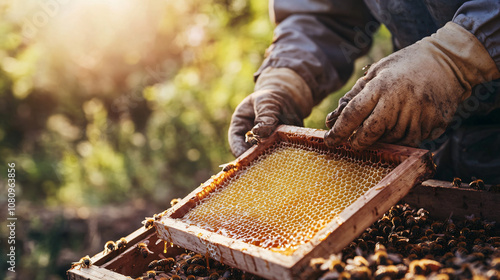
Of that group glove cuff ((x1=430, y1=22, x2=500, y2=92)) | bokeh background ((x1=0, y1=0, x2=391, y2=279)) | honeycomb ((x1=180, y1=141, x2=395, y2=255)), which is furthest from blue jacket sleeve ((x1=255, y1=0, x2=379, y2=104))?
bokeh background ((x1=0, y1=0, x2=391, y2=279))

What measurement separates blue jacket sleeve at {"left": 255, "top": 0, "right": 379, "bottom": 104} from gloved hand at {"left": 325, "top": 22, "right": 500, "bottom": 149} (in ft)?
3.29

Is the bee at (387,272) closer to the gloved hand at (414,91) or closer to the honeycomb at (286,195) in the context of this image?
the honeycomb at (286,195)

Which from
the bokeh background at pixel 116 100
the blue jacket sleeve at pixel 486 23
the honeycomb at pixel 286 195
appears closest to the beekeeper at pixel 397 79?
the blue jacket sleeve at pixel 486 23

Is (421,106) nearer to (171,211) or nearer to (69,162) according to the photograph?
(171,211)

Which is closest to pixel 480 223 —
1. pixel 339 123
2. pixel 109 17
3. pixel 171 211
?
pixel 339 123

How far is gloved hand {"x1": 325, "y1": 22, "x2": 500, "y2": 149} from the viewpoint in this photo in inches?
81.1

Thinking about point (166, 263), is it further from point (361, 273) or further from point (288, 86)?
point (288, 86)

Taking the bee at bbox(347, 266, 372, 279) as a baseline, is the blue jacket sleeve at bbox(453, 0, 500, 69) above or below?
above

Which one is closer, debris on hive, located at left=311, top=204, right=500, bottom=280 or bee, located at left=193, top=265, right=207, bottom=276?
debris on hive, located at left=311, top=204, right=500, bottom=280

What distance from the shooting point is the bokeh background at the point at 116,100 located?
7441mm

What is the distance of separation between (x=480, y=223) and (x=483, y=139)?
973 millimetres

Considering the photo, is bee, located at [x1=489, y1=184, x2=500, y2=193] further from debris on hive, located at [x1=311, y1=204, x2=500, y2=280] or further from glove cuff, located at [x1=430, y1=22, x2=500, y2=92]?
glove cuff, located at [x1=430, y1=22, x2=500, y2=92]

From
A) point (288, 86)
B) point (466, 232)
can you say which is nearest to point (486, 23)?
point (466, 232)

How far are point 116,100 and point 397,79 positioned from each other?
7.17m
